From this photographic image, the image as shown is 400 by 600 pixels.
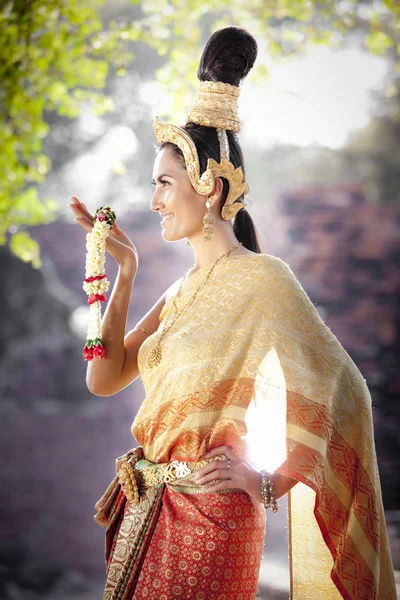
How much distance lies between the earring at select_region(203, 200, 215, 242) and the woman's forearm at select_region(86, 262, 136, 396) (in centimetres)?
28

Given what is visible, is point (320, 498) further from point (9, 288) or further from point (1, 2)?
point (9, 288)

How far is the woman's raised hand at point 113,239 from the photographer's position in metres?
2.18

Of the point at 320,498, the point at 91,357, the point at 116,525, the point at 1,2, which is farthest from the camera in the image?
the point at 1,2

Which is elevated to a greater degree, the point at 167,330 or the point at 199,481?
the point at 167,330

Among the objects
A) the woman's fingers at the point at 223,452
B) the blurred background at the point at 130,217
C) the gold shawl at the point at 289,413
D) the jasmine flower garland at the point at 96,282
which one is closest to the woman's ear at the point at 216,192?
the gold shawl at the point at 289,413

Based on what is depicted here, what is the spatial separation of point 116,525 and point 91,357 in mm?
507

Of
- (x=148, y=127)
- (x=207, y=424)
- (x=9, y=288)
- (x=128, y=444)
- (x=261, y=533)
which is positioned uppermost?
(x=148, y=127)

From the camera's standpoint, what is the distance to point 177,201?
210cm

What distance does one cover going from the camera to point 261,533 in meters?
1.91

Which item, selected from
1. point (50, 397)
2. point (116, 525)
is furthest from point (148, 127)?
point (116, 525)

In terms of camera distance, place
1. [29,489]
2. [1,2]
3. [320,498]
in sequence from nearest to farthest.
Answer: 1. [320,498]
2. [1,2]
3. [29,489]

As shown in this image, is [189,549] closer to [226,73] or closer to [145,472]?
[145,472]

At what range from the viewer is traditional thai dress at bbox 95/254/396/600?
1.77 meters

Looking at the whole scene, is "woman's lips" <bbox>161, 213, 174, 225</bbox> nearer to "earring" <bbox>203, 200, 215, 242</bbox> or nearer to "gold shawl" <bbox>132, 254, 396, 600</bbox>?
"earring" <bbox>203, 200, 215, 242</bbox>
